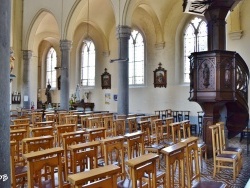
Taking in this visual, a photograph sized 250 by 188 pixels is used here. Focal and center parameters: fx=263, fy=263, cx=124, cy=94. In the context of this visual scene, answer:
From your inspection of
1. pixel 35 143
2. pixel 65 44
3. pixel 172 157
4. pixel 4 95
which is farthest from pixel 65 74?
pixel 4 95

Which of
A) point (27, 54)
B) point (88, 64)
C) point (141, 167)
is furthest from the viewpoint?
point (88, 64)

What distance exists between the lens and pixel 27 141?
352 cm

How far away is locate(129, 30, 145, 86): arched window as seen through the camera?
14617 millimetres

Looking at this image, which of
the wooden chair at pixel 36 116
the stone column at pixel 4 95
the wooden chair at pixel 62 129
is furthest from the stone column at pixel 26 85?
the stone column at pixel 4 95

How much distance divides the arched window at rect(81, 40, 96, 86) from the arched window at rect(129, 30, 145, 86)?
335 cm

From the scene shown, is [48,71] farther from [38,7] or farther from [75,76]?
[38,7]

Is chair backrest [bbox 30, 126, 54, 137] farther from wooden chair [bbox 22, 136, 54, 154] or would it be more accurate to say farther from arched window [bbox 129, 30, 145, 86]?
arched window [bbox 129, 30, 145, 86]

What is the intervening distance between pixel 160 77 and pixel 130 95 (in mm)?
2282

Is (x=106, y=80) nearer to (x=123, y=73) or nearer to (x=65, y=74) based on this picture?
(x=65, y=74)

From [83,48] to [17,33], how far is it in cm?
427

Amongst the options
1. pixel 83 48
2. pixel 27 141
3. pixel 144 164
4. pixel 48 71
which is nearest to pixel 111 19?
pixel 83 48

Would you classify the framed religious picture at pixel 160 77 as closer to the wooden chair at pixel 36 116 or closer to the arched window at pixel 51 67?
the wooden chair at pixel 36 116

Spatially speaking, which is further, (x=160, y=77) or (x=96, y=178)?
(x=160, y=77)

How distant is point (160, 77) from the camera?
13.4 meters
